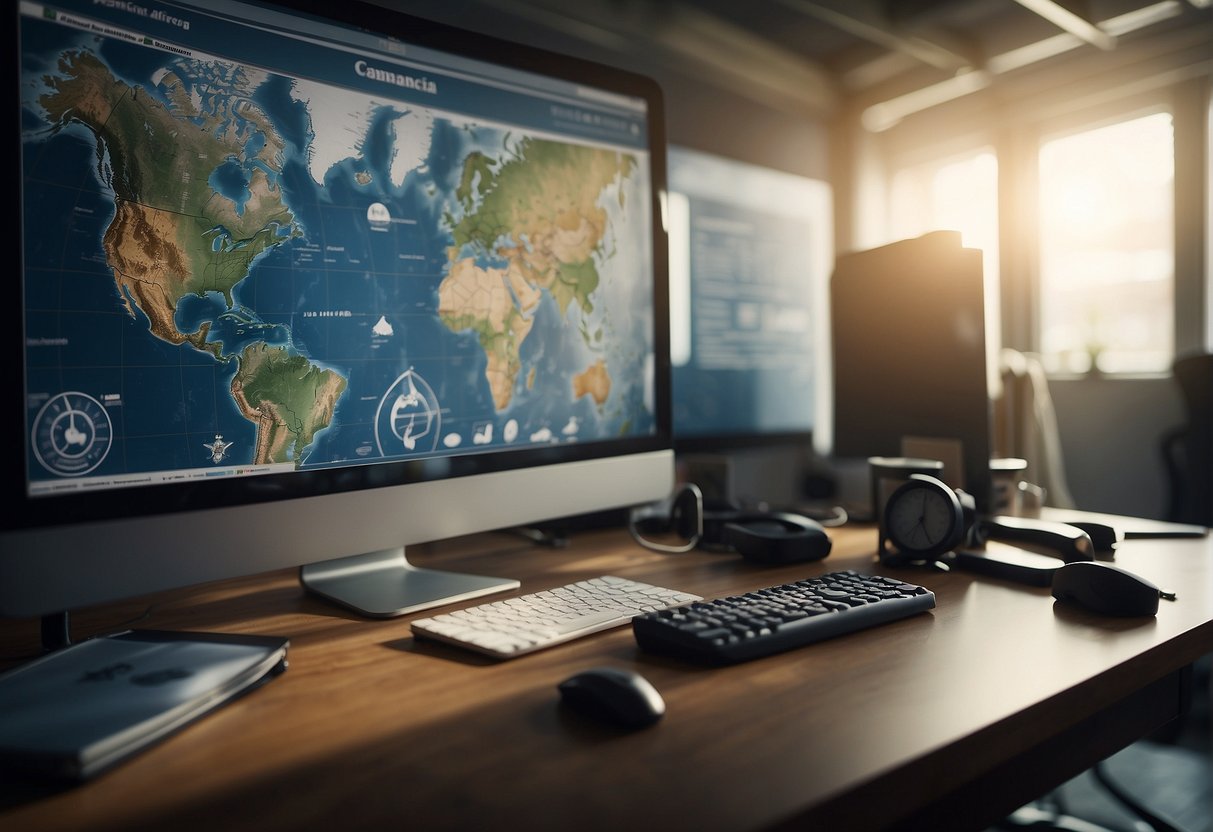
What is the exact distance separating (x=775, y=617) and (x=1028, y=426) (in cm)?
158

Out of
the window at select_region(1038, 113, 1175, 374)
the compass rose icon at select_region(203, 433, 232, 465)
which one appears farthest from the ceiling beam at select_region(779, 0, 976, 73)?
the compass rose icon at select_region(203, 433, 232, 465)

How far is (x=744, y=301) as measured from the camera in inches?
90.5

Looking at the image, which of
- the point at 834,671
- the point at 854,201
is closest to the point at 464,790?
the point at 834,671

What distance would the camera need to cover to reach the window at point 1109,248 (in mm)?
2752

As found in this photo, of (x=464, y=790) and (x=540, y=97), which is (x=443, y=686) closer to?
(x=464, y=790)

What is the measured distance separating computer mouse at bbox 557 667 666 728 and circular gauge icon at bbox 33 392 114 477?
455mm

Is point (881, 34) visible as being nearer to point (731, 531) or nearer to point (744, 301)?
point (744, 301)

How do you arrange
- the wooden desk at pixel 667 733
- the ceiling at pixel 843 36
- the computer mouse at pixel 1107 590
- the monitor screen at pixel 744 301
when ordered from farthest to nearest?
the monitor screen at pixel 744 301 → the ceiling at pixel 843 36 → the computer mouse at pixel 1107 590 → the wooden desk at pixel 667 733

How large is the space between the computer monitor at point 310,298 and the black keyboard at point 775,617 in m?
0.31

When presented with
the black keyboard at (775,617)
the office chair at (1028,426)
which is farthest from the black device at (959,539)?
the office chair at (1028,426)

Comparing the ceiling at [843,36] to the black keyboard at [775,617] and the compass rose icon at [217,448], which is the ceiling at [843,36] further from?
the black keyboard at [775,617]

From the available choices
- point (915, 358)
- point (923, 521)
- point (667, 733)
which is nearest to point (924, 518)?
point (923, 521)

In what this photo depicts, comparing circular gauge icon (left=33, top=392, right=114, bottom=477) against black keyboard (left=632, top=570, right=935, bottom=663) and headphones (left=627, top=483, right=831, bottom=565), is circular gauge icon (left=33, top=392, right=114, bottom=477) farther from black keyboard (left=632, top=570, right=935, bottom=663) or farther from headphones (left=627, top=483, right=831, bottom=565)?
headphones (left=627, top=483, right=831, bottom=565)

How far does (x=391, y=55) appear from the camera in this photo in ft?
2.93
